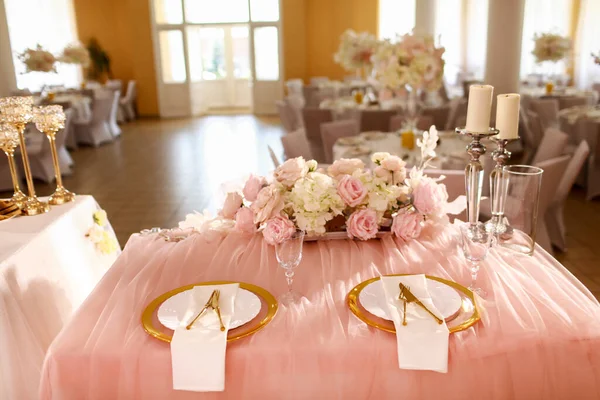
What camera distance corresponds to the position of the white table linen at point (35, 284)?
1824mm

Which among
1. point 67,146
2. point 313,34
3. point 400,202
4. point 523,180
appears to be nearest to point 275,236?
point 400,202

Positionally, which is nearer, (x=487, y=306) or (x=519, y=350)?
(x=519, y=350)

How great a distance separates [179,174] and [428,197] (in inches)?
214

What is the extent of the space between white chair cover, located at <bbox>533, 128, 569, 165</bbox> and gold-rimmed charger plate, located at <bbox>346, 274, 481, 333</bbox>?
275 centimetres

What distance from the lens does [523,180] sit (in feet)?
5.53

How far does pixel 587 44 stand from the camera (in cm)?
984

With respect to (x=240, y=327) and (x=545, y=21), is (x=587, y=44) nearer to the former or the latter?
(x=545, y=21)

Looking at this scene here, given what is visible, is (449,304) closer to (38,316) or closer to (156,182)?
(38,316)

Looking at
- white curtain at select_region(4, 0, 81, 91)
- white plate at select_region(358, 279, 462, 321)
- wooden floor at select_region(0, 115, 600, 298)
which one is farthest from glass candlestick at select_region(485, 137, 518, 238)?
white curtain at select_region(4, 0, 81, 91)

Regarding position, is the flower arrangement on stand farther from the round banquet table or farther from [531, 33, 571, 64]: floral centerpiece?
[531, 33, 571, 64]: floral centerpiece

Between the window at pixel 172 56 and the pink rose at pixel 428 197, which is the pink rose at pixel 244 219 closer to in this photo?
the pink rose at pixel 428 197

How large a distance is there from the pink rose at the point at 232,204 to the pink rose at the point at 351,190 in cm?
40

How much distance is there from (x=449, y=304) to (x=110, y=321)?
3.08 feet

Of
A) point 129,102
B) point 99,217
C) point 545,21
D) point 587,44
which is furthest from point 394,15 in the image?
point 99,217
